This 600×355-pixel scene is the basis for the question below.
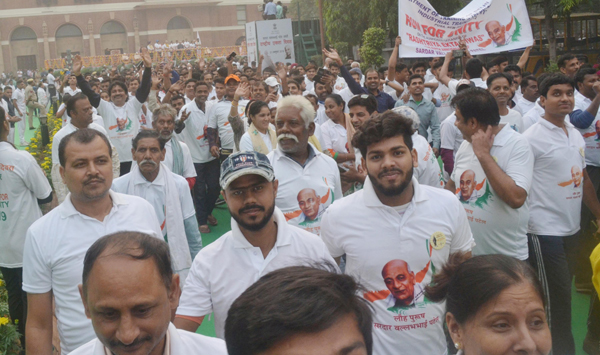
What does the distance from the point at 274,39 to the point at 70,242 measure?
591 inches

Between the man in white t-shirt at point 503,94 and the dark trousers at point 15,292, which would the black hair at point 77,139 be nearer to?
the dark trousers at point 15,292

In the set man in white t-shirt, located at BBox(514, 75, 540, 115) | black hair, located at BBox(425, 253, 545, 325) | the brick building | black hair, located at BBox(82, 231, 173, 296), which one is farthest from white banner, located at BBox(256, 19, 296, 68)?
the brick building

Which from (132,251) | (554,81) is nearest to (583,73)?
(554,81)

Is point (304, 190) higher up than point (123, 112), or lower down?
lower down

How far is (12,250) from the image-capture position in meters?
4.91

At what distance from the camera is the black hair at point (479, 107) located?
4.12m

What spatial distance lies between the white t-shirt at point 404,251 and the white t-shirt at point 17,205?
112 inches

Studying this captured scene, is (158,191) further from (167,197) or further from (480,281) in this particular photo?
(480,281)

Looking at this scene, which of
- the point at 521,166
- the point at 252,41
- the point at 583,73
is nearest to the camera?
the point at 521,166

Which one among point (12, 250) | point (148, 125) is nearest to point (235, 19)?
point (148, 125)

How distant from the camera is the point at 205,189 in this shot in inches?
361

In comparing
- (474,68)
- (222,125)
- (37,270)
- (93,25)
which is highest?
(93,25)

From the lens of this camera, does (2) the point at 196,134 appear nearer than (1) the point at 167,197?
No

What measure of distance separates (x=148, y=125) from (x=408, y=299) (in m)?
8.24
